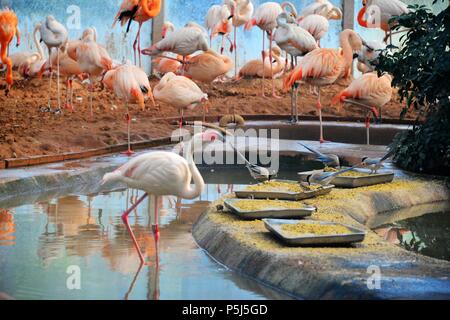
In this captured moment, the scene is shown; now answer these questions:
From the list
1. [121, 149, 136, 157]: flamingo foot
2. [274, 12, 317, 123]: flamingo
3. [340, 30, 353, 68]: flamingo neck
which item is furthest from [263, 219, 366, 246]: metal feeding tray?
[274, 12, 317, 123]: flamingo

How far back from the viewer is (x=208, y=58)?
12781 millimetres

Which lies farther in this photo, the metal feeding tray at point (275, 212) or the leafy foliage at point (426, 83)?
the leafy foliage at point (426, 83)

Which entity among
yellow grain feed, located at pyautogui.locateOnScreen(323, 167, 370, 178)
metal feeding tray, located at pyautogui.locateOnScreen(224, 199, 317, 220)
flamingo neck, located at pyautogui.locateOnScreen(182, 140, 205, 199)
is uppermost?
flamingo neck, located at pyautogui.locateOnScreen(182, 140, 205, 199)

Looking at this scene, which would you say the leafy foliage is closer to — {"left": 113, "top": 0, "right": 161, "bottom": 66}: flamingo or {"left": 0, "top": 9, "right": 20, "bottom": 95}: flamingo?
{"left": 113, "top": 0, "right": 161, "bottom": 66}: flamingo

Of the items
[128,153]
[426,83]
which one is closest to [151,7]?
[128,153]

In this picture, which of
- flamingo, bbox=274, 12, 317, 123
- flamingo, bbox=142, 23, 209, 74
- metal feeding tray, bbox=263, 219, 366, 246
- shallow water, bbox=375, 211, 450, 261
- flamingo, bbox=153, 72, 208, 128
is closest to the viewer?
metal feeding tray, bbox=263, 219, 366, 246

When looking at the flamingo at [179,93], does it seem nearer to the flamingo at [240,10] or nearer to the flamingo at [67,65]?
the flamingo at [67,65]

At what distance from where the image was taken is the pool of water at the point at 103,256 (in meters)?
5.08

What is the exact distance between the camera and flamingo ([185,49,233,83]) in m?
12.7

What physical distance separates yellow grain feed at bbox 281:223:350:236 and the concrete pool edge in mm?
117

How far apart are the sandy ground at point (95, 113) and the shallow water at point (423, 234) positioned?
3615 mm

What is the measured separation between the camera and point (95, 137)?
33.3ft

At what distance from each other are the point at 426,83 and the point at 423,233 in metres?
1.79

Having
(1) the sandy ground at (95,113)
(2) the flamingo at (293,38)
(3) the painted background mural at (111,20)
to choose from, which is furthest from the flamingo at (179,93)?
(3) the painted background mural at (111,20)
